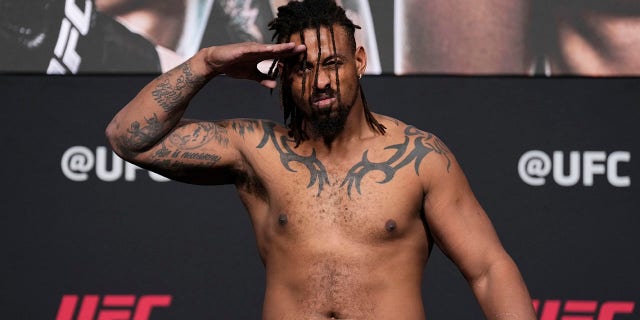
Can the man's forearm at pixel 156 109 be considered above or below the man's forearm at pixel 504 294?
above

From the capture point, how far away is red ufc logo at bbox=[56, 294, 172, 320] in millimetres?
5188

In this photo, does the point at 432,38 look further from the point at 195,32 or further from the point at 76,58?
the point at 76,58

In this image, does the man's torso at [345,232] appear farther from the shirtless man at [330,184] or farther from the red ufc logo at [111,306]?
the red ufc logo at [111,306]

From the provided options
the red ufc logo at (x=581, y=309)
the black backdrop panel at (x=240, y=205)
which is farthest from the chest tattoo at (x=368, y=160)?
the red ufc logo at (x=581, y=309)

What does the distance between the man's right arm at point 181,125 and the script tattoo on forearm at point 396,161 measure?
13.2 inches

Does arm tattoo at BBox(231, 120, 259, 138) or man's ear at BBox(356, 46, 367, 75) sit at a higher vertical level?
man's ear at BBox(356, 46, 367, 75)

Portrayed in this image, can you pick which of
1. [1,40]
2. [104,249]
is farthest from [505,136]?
[1,40]

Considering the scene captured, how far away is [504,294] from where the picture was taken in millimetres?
3760

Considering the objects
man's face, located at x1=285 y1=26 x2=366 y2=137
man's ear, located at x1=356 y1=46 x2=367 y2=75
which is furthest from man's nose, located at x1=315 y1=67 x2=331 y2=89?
man's ear, located at x1=356 y1=46 x2=367 y2=75

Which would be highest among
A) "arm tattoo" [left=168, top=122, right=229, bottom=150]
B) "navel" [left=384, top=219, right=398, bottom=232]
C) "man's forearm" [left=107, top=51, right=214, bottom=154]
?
"man's forearm" [left=107, top=51, right=214, bottom=154]

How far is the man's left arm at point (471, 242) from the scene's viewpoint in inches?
148

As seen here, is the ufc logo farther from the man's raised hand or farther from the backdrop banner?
the man's raised hand

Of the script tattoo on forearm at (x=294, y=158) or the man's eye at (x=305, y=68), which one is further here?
the script tattoo on forearm at (x=294, y=158)

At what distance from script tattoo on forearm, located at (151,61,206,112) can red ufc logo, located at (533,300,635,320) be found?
1.85 m
